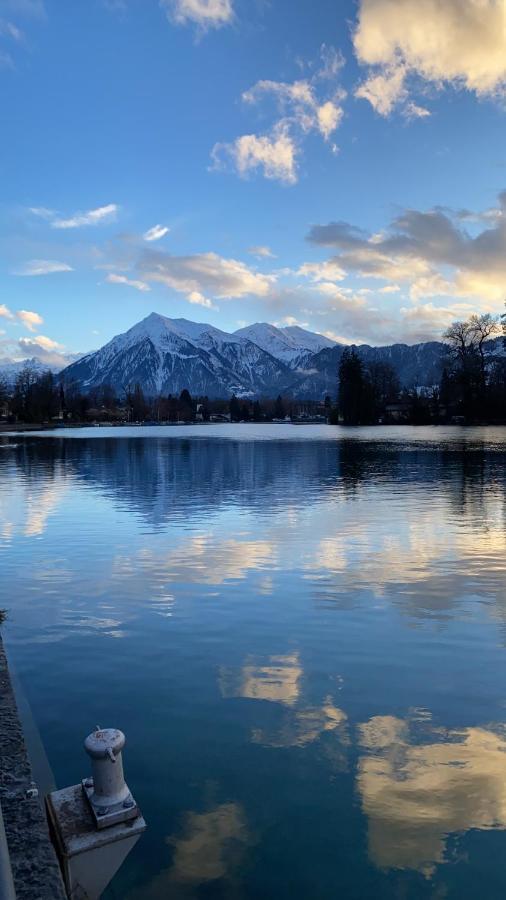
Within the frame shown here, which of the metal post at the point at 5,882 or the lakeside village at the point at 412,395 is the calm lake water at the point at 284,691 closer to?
the metal post at the point at 5,882

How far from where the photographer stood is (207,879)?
16.1 ft

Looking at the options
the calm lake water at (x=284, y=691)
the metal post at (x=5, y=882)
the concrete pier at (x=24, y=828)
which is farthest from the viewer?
the calm lake water at (x=284, y=691)

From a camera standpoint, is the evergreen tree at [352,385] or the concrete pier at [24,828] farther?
the evergreen tree at [352,385]

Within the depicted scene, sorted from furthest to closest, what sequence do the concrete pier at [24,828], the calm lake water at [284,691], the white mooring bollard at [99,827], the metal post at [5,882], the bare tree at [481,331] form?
the bare tree at [481,331], the calm lake water at [284,691], the white mooring bollard at [99,827], the concrete pier at [24,828], the metal post at [5,882]

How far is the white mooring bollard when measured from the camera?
458 cm

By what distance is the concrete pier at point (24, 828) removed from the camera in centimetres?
405

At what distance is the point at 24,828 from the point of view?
4.67m

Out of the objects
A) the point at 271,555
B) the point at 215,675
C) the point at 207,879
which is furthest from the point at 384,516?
the point at 207,879

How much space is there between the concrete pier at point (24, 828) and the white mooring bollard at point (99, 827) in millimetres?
176

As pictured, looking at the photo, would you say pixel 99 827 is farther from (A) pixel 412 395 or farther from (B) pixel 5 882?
(A) pixel 412 395

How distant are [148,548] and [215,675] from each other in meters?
8.79

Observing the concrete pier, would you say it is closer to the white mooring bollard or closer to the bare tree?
the white mooring bollard

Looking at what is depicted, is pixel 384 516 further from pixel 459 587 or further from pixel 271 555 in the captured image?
pixel 459 587

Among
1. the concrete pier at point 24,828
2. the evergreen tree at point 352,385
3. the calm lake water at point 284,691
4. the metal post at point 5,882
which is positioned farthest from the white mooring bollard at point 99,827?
the evergreen tree at point 352,385
